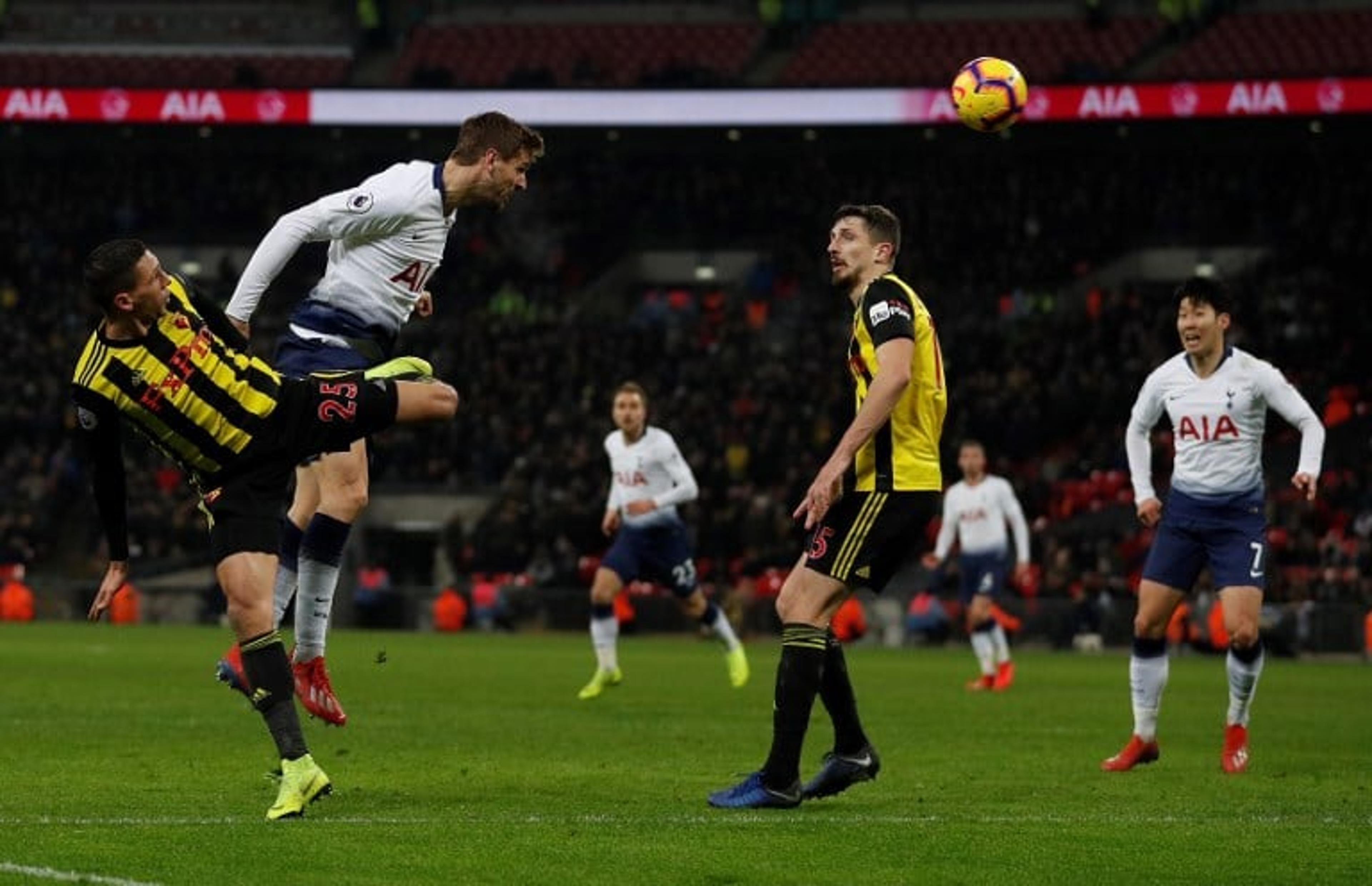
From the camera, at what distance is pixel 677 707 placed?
17609mm

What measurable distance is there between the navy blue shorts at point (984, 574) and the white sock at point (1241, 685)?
9718 mm

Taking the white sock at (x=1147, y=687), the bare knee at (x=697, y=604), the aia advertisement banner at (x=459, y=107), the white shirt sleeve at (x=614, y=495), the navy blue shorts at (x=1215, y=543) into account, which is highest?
the aia advertisement banner at (x=459, y=107)

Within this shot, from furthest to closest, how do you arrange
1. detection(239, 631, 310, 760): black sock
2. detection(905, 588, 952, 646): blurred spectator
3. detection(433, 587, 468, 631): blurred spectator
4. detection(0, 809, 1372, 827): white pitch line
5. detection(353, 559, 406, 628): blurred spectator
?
detection(353, 559, 406, 628): blurred spectator < detection(433, 587, 468, 631): blurred spectator < detection(905, 588, 952, 646): blurred spectator < detection(239, 631, 310, 760): black sock < detection(0, 809, 1372, 827): white pitch line

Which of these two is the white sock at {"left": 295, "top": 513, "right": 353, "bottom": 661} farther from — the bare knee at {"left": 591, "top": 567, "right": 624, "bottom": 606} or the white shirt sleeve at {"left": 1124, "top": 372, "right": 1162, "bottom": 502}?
the bare knee at {"left": 591, "top": 567, "right": 624, "bottom": 606}

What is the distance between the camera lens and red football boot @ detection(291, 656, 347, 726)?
36.8 ft

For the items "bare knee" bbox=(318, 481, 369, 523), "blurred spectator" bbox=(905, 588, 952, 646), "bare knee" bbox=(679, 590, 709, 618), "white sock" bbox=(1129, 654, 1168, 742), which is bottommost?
"blurred spectator" bbox=(905, 588, 952, 646)

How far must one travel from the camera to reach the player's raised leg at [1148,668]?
40.0 ft

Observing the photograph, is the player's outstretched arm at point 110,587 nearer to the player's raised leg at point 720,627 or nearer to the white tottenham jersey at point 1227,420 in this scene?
the white tottenham jersey at point 1227,420

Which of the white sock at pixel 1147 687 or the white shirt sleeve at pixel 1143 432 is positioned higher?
the white shirt sleeve at pixel 1143 432

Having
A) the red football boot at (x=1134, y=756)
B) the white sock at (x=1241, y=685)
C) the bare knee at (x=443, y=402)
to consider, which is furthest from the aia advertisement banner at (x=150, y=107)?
the bare knee at (x=443, y=402)

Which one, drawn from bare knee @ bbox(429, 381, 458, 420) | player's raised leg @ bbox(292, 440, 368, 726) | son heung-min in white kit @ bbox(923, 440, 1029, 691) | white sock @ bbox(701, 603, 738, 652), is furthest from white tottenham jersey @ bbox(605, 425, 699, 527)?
bare knee @ bbox(429, 381, 458, 420)

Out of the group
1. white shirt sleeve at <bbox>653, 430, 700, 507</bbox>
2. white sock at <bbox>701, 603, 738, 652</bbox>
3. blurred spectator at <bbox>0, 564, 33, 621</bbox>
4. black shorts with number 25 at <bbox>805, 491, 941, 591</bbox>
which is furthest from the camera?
blurred spectator at <bbox>0, 564, 33, 621</bbox>

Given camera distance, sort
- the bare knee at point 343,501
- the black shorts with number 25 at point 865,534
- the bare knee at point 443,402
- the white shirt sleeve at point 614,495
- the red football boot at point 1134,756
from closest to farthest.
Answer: the bare knee at point 443,402
the black shorts with number 25 at point 865,534
the bare knee at point 343,501
the red football boot at point 1134,756
the white shirt sleeve at point 614,495

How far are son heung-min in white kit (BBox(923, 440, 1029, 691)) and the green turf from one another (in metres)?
1.68
